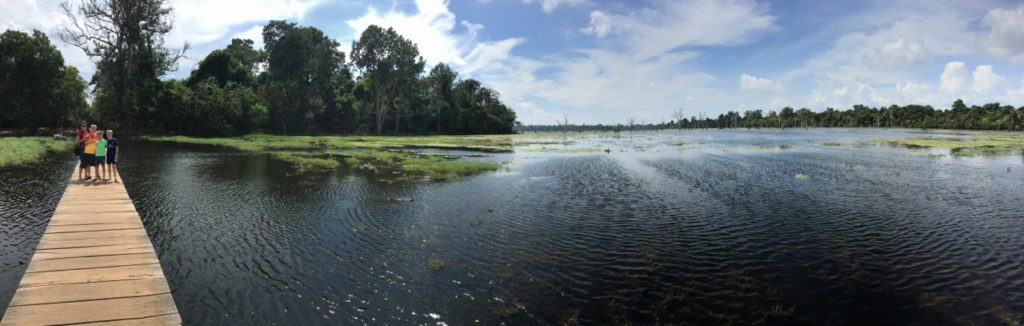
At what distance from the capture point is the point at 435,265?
15258 millimetres

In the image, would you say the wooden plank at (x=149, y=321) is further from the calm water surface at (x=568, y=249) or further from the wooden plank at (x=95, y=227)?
the wooden plank at (x=95, y=227)

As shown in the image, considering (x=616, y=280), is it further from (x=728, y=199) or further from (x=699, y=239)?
(x=728, y=199)

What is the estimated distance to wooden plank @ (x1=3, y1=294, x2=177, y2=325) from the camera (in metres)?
8.48

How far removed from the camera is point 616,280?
14.3 m

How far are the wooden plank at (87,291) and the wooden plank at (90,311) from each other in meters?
0.23

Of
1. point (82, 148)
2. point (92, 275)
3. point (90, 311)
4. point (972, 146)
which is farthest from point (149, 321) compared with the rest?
point (972, 146)

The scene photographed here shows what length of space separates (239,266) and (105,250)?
11.0 feet

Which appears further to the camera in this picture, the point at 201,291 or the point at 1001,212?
the point at 1001,212

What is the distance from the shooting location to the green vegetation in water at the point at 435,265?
49.2ft

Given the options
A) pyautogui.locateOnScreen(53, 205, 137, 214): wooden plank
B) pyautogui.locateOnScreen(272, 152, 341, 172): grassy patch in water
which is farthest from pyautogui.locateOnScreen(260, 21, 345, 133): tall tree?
pyautogui.locateOnScreen(53, 205, 137, 214): wooden plank

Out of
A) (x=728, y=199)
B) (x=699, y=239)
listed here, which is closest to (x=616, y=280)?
(x=699, y=239)

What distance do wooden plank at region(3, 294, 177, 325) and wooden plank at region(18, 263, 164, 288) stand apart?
1.42 meters

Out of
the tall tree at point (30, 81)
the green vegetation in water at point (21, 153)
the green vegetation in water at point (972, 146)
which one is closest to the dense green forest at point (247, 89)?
the tall tree at point (30, 81)

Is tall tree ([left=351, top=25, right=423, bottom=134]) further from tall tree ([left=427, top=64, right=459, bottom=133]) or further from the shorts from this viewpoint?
the shorts
